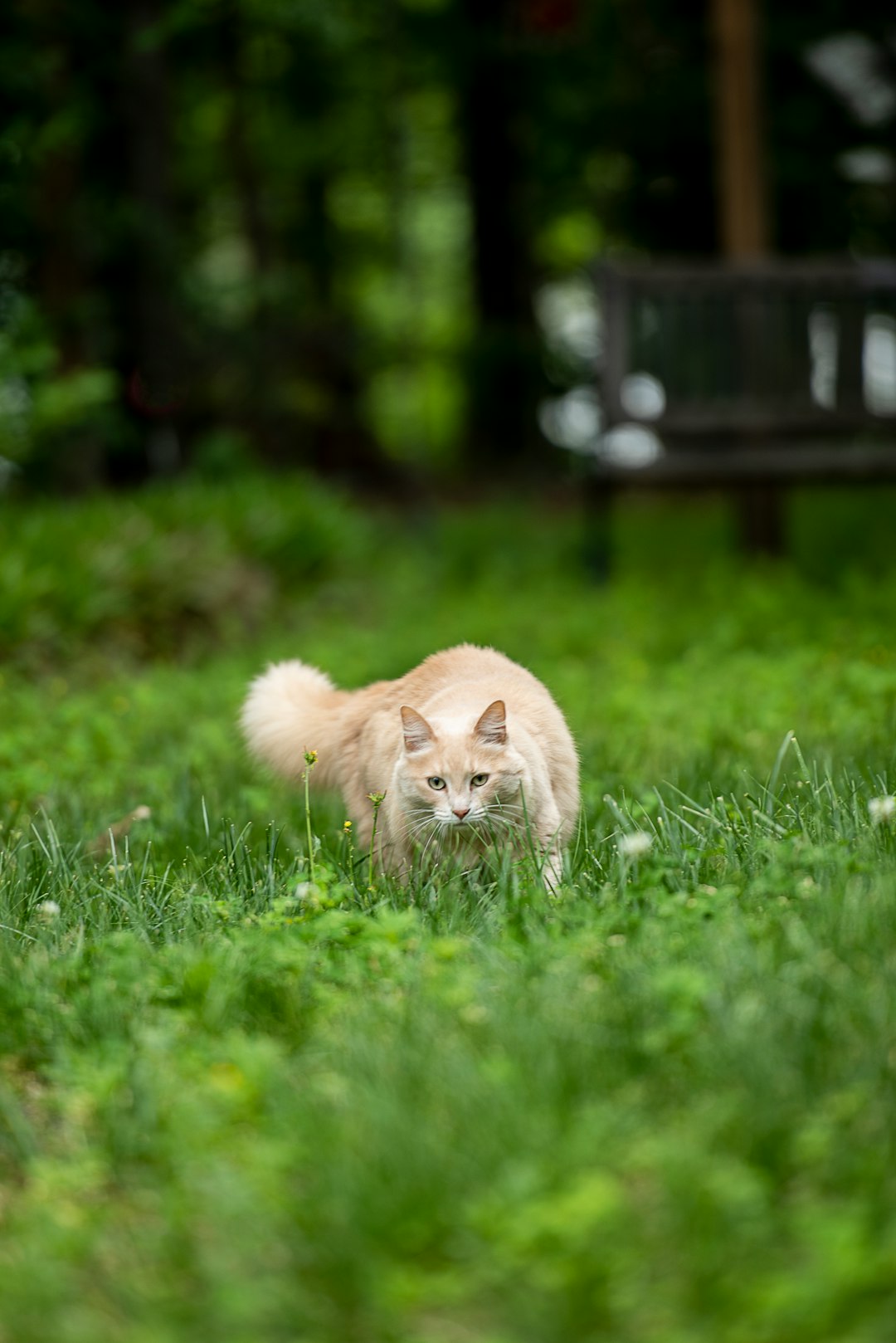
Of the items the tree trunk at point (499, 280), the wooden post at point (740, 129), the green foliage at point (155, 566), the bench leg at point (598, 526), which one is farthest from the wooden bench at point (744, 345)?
the tree trunk at point (499, 280)

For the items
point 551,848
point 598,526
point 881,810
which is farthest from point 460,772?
point 598,526

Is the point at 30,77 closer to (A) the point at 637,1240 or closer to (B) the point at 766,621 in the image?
(B) the point at 766,621

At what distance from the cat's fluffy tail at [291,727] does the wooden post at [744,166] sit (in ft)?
19.7

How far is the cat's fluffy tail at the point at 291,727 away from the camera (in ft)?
13.6

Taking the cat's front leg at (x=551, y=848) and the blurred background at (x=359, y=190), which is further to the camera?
the blurred background at (x=359, y=190)

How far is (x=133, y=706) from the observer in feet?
21.1

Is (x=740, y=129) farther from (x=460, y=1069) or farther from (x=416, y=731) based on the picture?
(x=460, y=1069)

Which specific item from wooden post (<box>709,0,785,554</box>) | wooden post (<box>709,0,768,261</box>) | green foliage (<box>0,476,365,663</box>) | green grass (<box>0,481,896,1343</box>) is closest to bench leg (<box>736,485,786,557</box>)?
wooden post (<box>709,0,785,554</box>)

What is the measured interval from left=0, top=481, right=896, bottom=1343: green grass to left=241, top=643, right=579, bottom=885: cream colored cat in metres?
0.14

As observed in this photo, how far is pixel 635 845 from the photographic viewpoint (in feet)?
10.2

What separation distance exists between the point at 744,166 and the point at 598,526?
106 inches

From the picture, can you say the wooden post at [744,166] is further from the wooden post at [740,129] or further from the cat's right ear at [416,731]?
the cat's right ear at [416,731]

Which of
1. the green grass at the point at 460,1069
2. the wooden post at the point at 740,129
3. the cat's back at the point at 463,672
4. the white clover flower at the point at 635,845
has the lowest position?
the green grass at the point at 460,1069

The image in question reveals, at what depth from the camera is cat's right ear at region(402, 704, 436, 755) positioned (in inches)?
140
